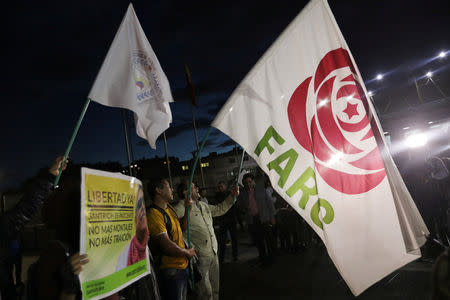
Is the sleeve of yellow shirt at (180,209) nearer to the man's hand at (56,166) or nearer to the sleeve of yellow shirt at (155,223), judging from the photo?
the sleeve of yellow shirt at (155,223)

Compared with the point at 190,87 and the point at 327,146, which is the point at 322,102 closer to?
the point at 327,146

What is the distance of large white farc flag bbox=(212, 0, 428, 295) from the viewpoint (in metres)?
2.26

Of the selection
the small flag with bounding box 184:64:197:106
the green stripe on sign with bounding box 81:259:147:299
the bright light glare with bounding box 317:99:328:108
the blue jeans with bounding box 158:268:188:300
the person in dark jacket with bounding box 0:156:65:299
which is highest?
the small flag with bounding box 184:64:197:106

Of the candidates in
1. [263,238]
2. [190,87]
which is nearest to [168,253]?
[263,238]

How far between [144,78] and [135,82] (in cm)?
24

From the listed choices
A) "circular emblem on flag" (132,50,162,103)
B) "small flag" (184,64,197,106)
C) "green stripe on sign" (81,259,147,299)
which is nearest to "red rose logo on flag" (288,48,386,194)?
"green stripe on sign" (81,259,147,299)

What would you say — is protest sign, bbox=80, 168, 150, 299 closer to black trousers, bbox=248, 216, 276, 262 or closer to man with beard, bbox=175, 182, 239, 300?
man with beard, bbox=175, 182, 239, 300

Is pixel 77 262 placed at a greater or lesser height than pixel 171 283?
greater

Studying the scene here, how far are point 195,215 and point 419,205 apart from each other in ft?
16.4

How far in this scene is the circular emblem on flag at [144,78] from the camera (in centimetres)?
333

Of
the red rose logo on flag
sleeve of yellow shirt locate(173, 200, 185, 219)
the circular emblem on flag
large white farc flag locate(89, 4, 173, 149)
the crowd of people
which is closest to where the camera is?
the crowd of people

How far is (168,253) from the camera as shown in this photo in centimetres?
307

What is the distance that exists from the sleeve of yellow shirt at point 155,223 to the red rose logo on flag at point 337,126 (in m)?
1.68

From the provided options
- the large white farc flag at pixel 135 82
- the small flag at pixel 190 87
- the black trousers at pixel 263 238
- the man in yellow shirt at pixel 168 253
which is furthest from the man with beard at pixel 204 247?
the small flag at pixel 190 87
